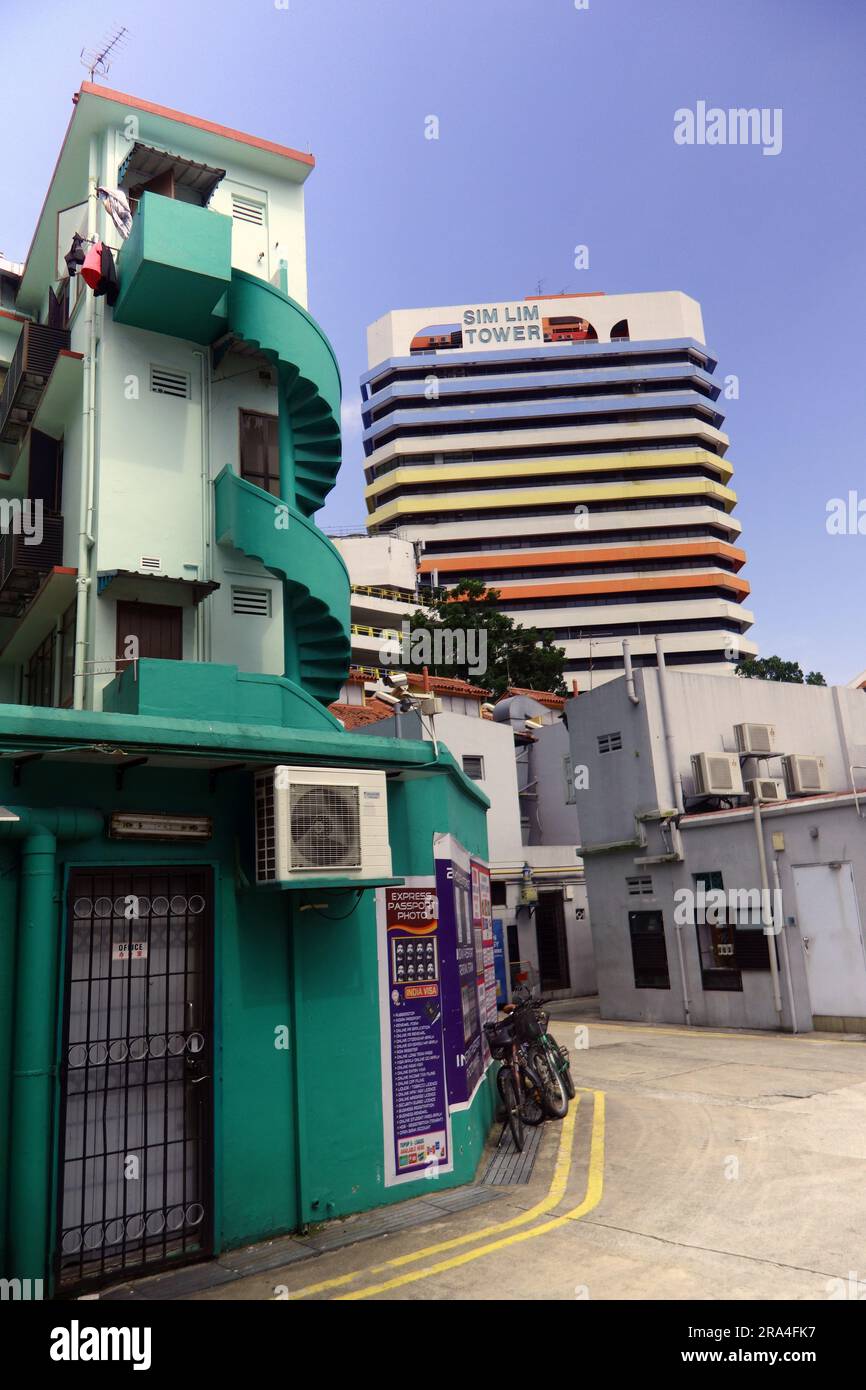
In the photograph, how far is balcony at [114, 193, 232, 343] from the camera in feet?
35.6

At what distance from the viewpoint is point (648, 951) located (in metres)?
19.7

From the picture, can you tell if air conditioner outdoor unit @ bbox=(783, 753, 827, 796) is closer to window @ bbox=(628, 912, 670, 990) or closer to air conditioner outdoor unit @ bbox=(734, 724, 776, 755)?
air conditioner outdoor unit @ bbox=(734, 724, 776, 755)

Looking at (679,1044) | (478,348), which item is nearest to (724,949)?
(679,1044)

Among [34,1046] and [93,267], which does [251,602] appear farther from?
[34,1046]

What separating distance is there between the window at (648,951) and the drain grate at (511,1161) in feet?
32.5

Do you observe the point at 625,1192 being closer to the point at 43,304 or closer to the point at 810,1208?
the point at 810,1208

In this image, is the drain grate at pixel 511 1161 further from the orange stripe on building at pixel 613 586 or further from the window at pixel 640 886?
the orange stripe on building at pixel 613 586

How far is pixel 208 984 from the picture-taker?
6.95m

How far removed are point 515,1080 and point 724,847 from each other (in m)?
9.52

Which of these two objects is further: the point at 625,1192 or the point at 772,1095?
the point at 772,1095

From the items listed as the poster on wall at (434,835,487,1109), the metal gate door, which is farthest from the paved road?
the poster on wall at (434,835,487,1109)

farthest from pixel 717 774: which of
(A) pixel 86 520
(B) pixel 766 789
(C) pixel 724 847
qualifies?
(A) pixel 86 520

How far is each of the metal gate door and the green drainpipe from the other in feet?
0.60
